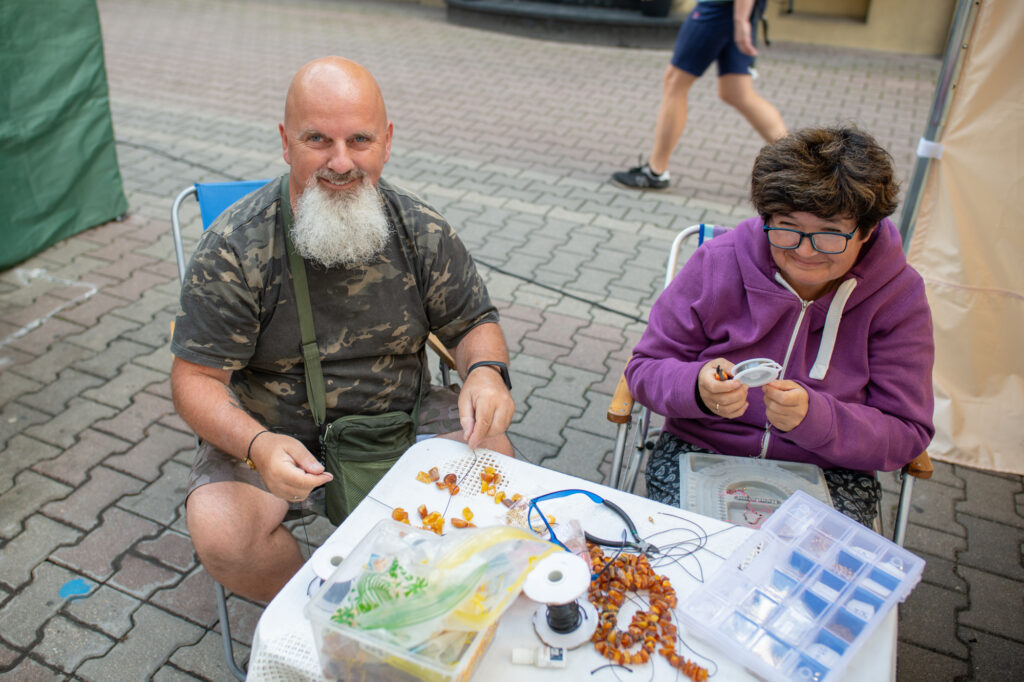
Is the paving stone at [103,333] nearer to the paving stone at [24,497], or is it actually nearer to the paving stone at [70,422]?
the paving stone at [70,422]

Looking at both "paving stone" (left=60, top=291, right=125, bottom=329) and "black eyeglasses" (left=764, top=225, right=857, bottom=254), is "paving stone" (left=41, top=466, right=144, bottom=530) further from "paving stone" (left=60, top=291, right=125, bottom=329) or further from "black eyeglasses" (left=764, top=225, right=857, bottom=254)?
"black eyeglasses" (left=764, top=225, right=857, bottom=254)

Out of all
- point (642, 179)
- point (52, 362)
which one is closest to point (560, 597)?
point (52, 362)

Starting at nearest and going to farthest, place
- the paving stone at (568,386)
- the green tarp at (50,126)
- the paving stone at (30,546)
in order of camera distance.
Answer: the paving stone at (30,546)
the paving stone at (568,386)
the green tarp at (50,126)

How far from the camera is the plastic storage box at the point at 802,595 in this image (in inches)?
52.1

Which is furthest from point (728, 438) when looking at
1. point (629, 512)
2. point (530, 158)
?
point (530, 158)

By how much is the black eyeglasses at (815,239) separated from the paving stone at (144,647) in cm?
203

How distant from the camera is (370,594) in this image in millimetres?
1286

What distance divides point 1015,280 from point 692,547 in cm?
204

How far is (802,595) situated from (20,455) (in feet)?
9.69

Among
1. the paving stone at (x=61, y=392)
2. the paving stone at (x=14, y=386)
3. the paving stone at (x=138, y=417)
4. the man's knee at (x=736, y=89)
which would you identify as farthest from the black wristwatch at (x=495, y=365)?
the man's knee at (x=736, y=89)

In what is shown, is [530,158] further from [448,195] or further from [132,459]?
[132,459]

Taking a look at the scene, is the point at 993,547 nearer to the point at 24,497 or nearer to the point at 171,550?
the point at 171,550

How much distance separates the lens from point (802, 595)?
4.64 feet

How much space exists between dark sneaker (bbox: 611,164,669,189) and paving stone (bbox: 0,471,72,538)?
13.5 feet
